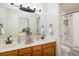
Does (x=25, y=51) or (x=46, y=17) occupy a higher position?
(x=46, y=17)

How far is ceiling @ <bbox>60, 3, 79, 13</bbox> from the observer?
151 cm

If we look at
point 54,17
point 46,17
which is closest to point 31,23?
point 46,17

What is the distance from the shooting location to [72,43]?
5.17 feet

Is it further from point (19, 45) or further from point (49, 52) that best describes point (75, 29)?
point (19, 45)

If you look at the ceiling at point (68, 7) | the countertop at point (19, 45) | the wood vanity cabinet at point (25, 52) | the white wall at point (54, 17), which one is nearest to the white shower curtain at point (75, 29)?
the ceiling at point (68, 7)

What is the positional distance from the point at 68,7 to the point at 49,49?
0.69m

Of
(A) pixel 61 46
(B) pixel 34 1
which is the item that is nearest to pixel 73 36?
(A) pixel 61 46

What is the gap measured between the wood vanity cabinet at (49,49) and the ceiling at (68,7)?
0.53m

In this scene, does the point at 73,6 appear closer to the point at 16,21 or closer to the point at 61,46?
the point at 61,46

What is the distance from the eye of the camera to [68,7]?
1.52 metres

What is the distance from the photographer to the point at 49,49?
1655 mm

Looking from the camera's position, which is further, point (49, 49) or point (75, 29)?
point (49, 49)

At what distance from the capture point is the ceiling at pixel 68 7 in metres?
1.51

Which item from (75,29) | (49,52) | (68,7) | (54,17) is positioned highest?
(68,7)
